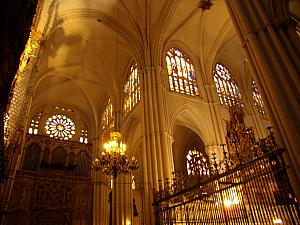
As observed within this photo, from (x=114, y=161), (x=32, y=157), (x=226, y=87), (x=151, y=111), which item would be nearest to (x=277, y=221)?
(x=114, y=161)

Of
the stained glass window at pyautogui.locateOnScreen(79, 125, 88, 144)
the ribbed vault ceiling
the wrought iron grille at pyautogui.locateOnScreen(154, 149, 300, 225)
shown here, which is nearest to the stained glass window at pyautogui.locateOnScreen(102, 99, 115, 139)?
the ribbed vault ceiling

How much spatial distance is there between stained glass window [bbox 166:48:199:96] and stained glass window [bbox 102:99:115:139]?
21.2 feet

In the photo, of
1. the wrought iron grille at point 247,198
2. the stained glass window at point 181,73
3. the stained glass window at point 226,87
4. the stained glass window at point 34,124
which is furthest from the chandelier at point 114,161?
the stained glass window at point 34,124

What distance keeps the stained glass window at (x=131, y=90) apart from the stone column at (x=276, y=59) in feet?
32.6

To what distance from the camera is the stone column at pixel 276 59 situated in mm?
6008

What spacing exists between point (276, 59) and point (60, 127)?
66.9 feet

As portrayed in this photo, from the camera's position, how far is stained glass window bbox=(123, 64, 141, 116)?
17.8m

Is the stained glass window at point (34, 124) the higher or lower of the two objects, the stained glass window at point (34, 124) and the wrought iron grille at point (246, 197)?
the higher

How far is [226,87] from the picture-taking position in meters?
19.6

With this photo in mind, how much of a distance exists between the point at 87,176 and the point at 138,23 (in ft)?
42.3

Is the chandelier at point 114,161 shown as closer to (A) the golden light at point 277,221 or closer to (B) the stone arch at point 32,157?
(A) the golden light at point 277,221

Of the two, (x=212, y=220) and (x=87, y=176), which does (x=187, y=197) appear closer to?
(x=212, y=220)

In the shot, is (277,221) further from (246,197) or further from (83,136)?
(83,136)

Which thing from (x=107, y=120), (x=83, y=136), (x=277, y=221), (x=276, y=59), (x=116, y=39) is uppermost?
(x=116, y=39)
